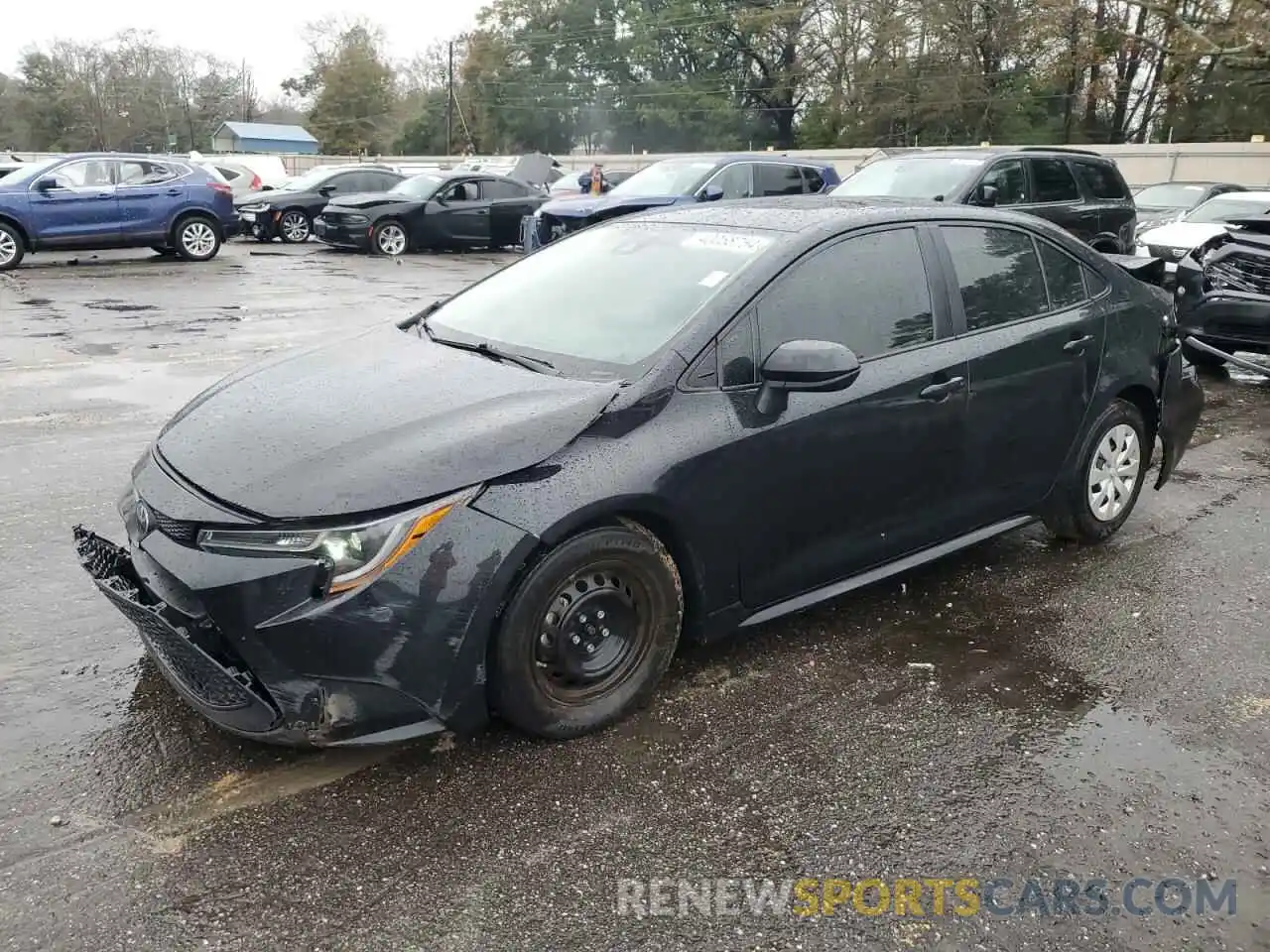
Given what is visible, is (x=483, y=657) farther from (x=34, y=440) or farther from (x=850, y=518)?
(x=34, y=440)

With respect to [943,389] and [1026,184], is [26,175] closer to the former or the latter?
[1026,184]

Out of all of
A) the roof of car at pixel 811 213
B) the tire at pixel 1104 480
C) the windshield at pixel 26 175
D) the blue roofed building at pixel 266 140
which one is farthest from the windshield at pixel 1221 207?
the blue roofed building at pixel 266 140

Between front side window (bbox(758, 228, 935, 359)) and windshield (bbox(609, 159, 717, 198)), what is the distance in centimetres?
1106

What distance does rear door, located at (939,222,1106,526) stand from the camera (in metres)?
4.29

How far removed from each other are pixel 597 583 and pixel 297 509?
92cm

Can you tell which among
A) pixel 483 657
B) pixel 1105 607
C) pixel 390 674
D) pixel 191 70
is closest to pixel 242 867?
pixel 390 674

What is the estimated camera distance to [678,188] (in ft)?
48.8

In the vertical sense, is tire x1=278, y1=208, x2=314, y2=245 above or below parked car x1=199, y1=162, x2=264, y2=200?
below

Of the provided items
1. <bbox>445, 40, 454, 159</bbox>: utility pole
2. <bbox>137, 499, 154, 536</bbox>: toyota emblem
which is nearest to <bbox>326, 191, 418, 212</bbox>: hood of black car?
<bbox>137, 499, 154, 536</bbox>: toyota emblem

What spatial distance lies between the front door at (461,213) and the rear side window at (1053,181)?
11239 millimetres

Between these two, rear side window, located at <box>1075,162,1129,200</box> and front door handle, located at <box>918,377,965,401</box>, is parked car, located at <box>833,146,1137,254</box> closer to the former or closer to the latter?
rear side window, located at <box>1075,162,1129,200</box>

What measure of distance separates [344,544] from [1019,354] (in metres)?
2.94

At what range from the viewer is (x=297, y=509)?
284 cm

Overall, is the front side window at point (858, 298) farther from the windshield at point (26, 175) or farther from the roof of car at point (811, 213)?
the windshield at point (26, 175)
